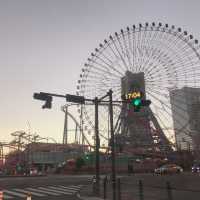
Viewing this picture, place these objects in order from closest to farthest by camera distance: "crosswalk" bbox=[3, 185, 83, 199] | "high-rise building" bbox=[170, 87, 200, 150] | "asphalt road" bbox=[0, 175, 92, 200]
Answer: "asphalt road" bbox=[0, 175, 92, 200] < "crosswalk" bbox=[3, 185, 83, 199] < "high-rise building" bbox=[170, 87, 200, 150]

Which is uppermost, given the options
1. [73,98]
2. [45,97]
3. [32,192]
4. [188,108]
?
[188,108]

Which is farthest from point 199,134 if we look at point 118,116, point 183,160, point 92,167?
point 118,116

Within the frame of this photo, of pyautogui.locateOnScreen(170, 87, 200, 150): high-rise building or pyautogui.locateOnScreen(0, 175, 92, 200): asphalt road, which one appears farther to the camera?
pyautogui.locateOnScreen(170, 87, 200, 150): high-rise building

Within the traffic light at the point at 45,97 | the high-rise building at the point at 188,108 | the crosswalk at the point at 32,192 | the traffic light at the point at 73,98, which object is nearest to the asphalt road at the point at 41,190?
the crosswalk at the point at 32,192

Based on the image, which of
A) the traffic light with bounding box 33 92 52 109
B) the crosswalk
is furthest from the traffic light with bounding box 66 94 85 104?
the crosswalk

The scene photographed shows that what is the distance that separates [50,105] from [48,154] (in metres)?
99.7

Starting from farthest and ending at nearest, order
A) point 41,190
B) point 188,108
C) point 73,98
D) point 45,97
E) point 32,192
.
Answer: point 188,108, point 41,190, point 32,192, point 73,98, point 45,97

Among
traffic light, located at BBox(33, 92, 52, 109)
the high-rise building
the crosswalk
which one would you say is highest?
the high-rise building

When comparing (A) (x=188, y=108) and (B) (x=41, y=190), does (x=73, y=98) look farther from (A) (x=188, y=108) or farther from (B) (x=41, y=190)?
(A) (x=188, y=108)

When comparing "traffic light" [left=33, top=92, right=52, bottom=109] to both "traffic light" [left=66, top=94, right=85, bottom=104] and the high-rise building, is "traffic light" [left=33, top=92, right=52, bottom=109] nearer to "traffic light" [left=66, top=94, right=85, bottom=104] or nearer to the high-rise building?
"traffic light" [left=66, top=94, right=85, bottom=104]

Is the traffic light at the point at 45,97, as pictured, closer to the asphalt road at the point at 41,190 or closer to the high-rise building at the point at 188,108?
the asphalt road at the point at 41,190

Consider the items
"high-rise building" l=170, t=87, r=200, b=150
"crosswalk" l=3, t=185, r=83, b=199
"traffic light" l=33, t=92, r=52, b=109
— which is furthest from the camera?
"high-rise building" l=170, t=87, r=200, b=150

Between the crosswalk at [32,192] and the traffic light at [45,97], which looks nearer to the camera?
the traffic light at [45,97]

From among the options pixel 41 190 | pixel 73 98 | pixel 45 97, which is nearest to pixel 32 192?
pixel 41 190
